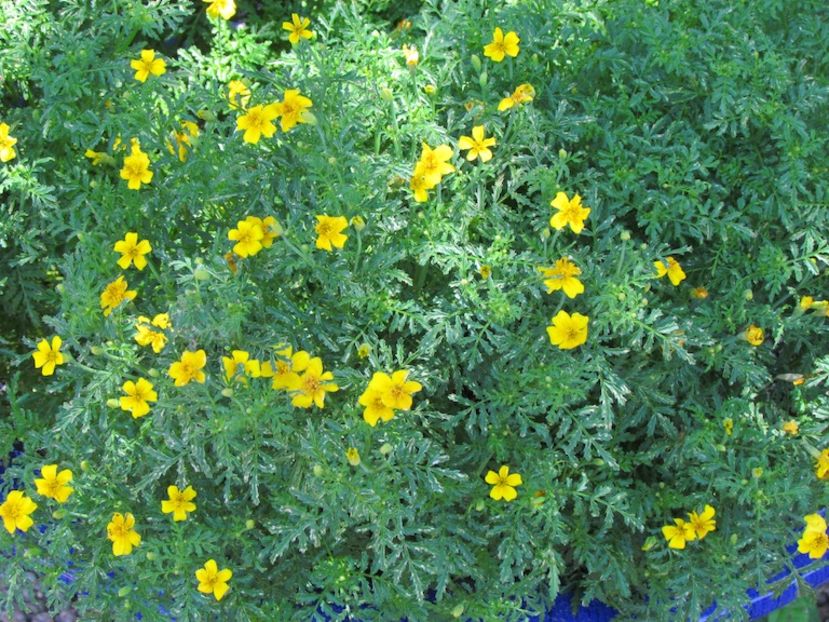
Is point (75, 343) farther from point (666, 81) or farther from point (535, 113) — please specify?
point (666, 81)

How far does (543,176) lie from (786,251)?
0.74 metres

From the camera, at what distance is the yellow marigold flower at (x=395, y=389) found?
2.10 metres

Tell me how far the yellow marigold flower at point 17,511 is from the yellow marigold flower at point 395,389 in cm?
81

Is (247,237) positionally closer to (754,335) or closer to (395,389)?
(395,389)

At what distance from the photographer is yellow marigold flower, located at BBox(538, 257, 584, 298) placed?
225 centimetres

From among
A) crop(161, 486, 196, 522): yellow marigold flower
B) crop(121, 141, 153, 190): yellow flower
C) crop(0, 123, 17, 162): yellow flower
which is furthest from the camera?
crop(0, 123, 17, 162): yellow flower

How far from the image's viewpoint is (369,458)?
2232mm

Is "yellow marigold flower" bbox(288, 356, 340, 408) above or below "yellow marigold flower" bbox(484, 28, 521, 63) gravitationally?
below

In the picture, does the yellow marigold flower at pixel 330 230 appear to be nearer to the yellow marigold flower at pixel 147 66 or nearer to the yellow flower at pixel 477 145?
the yellow flower at pixel 477 145

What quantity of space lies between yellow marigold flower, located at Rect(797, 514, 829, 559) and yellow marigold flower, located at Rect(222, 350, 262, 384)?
124 cm

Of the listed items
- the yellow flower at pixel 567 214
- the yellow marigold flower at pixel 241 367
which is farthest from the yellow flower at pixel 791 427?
the yellow marigold flower at pixel 241 367

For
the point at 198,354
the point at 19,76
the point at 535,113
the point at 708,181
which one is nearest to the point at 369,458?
the point at 198,354

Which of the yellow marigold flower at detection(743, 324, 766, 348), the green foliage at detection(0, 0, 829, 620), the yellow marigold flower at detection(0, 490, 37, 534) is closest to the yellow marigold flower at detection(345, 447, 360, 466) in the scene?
the green foliage at detection(0, 0, 829, 620)

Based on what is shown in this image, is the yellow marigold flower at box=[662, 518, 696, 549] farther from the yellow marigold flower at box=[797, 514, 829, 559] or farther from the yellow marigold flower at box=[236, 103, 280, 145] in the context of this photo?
the yellow marigold flower at box=[236, 103, 280, 145]
